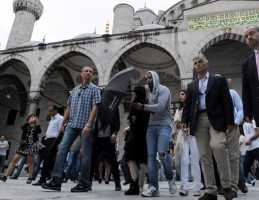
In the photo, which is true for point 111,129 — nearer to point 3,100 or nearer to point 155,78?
point 155,78

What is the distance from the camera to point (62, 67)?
15992 millimetres

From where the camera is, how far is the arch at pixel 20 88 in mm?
16906

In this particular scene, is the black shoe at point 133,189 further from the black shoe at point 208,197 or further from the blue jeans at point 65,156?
the black shoe at point 208,197

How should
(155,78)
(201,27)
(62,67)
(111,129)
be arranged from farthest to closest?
(62,67) < (201,27) < (111,129) < (155,78)

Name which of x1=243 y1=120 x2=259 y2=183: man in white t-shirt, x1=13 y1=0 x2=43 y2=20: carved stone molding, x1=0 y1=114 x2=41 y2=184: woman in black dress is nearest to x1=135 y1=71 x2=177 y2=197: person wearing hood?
x1=243 y1=120 x2=259 y2=183: man in white t-shirt

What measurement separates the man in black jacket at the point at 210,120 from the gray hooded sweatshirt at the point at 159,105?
0.44 m

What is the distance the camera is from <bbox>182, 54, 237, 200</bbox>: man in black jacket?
96.2 inches

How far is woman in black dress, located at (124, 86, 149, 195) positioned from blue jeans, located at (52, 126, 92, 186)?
1.44 ft

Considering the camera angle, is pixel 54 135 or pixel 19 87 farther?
pixel 19 87

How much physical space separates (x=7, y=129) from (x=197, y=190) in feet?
53.6

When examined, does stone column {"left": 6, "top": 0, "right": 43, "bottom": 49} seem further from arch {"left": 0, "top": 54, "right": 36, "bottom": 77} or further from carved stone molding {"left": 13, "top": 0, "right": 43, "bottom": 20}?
arch {"left": 0, "top": 54, "right": 36, "bottom": 77}

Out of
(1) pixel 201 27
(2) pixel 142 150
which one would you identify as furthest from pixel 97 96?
(1) pixel 201 27

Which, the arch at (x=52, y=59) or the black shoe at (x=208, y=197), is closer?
the black shoe at (x=208, y=197)

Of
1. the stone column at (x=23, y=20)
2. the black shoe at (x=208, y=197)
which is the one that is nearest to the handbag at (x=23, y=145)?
the black shoe at (x=208, y=197)
